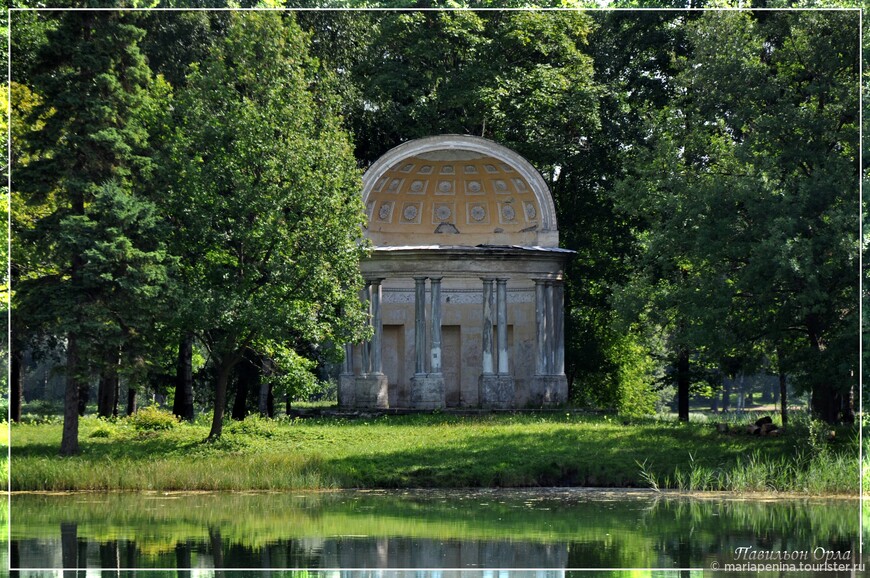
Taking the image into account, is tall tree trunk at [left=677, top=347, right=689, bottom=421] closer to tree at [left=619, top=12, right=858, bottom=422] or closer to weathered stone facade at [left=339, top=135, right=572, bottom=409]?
weathered stone facade at [left=339, top=135, right=572, bottom=409]

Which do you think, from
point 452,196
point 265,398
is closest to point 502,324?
point 452,196

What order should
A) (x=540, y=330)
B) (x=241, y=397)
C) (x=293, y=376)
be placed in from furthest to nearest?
(x=241, y=397) → (x=540, y=330) → (x=293, y=376)

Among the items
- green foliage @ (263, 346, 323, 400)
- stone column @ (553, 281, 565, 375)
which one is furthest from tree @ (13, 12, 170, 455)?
stone column @ (553, 281, 565, 375)

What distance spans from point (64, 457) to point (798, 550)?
50.3ft

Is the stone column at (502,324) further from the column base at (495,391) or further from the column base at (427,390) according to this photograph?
the column base at (427,390)

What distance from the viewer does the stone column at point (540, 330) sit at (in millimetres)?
39969

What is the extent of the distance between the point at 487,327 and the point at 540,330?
5.47 feet

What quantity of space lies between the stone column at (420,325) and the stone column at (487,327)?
5.57 feet

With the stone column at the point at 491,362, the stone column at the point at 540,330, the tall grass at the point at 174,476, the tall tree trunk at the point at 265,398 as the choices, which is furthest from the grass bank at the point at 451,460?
the tall tree trunk at the point at 265,398

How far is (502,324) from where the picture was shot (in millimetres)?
39594

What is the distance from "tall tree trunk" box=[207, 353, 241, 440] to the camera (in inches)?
1220

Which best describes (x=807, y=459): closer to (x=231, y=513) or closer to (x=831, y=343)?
(x=831, y=343)

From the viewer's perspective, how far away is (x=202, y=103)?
31.2 meters

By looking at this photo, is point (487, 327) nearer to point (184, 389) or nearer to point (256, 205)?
point (184, 389)
